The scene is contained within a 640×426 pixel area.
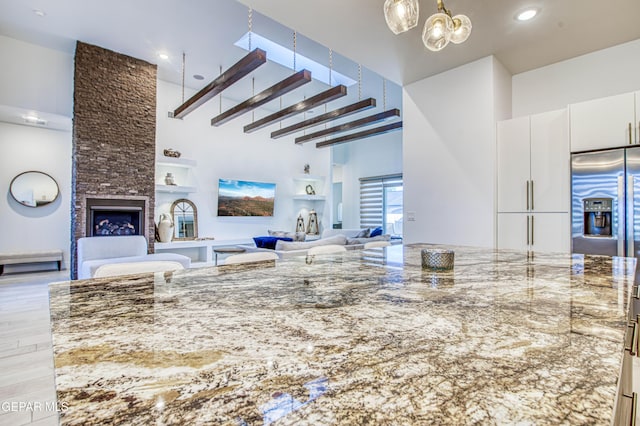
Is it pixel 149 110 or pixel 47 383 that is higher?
pixel 149 110

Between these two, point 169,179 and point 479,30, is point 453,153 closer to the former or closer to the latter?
point 479,30

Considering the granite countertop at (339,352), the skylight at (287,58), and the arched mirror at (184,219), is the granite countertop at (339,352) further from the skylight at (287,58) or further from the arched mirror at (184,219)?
the arched mirror at (184,219)

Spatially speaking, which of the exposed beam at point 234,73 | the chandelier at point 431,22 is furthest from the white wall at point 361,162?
the chandelier at point 431,22

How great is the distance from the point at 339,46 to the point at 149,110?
3.87 m

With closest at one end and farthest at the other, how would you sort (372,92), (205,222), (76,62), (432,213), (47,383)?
(47,383) < (432,213) < (76,62) < (372,92) < (205,222)

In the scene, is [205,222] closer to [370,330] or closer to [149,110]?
[149,110]

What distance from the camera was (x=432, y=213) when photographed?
3926mm

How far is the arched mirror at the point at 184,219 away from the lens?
21.6 feet

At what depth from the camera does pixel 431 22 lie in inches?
73.8

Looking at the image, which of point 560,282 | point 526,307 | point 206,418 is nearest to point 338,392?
point 206,418

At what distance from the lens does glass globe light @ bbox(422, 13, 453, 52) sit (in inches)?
72.1

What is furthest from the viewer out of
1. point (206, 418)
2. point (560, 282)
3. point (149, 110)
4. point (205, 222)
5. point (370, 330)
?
point (205, 222)

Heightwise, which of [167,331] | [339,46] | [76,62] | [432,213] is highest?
[76,62]

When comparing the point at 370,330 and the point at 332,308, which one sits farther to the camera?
the point at 332,308
